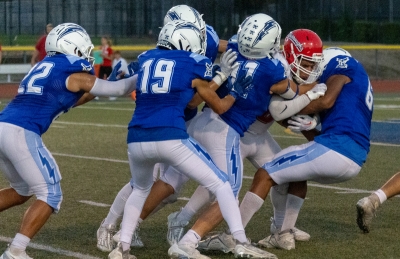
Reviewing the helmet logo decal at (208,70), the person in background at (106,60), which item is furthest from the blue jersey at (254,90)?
the person in background at (106,60)

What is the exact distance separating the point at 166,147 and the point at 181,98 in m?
0.33

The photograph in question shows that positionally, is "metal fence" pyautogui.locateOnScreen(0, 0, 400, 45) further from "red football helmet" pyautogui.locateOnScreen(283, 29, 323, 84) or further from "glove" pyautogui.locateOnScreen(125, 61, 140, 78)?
"red football helmet" pyautogui.locateOnScreen(283, 29, 323, 84)

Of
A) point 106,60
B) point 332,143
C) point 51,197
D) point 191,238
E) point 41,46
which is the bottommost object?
point 106,60

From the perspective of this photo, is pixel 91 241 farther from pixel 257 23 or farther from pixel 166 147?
pixel 257 23

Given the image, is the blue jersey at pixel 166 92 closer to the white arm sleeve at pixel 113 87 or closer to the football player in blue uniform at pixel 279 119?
the white arm sleeve at pixel 113 87

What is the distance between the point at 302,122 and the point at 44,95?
1711mm

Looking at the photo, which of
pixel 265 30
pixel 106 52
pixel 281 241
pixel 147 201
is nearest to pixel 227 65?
pixel 265 30

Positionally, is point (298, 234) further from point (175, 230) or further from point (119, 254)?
point (119, 254)

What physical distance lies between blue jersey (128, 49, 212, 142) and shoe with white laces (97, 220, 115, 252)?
35.0 inches

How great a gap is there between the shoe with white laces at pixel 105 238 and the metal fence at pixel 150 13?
21.5 metres

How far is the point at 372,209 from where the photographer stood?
6.12 m

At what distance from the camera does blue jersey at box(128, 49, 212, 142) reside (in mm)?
5191

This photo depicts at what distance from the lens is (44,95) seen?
5426 mm

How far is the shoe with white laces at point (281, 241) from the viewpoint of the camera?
5.83 m
